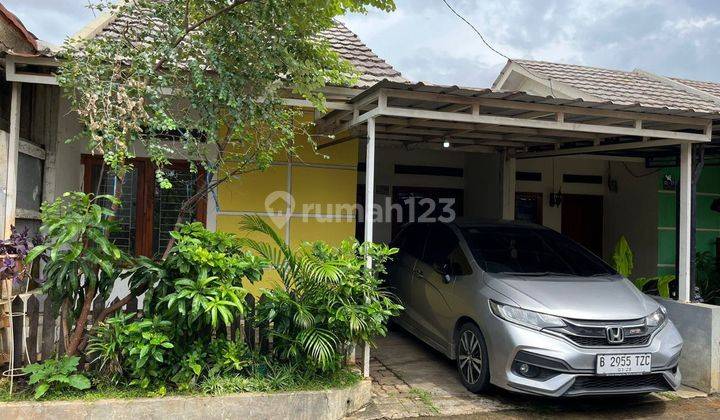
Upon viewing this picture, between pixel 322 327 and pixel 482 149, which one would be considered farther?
pixel 482 149

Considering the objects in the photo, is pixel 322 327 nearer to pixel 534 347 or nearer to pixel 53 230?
pixel 534 347

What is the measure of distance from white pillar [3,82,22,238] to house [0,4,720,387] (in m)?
0.01

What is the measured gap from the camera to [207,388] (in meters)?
4.39

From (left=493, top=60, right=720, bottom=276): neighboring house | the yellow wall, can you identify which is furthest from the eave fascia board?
(left=493, top=60, right=720, bottom=276): neighboring house

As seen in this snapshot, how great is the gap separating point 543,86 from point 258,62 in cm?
737

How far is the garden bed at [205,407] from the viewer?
4.08 metres

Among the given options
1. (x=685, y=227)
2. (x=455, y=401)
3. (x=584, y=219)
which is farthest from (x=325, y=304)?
(x=584, y=219)

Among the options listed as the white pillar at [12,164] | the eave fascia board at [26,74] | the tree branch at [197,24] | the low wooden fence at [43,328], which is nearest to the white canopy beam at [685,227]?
the low wooden fence at [43,328]

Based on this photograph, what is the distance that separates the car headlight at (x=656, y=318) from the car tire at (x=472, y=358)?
1.49m

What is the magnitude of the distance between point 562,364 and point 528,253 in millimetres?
1601

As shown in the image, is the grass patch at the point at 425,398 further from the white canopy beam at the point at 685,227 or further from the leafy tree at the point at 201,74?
the white canopy beam at the point at 685,227

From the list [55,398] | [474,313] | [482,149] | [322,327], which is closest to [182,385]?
[55,398]

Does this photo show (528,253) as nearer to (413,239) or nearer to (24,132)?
(413,239)

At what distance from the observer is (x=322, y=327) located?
Result: 473 centimetres
